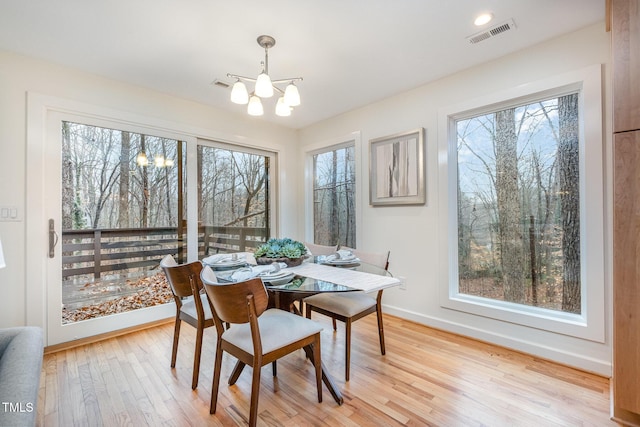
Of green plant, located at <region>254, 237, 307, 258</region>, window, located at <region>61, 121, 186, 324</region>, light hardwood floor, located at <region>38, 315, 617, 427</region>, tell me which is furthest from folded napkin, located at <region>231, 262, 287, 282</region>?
window, located at <region>61, 121, 186, 324</region>

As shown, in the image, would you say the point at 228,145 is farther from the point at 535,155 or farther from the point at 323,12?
the point at 535,155

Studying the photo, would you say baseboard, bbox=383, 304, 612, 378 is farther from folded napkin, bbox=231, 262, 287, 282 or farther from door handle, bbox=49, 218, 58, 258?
door handle, bbox=49, 218, 58, 258

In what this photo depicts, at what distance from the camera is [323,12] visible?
1.91 metres

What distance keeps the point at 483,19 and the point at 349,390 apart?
2.65 m

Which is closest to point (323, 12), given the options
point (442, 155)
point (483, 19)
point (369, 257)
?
point (483, 19)

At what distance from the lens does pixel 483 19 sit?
1.99 m

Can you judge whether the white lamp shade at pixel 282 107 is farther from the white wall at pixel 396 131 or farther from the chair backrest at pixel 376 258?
the white wall at pixel 396 131

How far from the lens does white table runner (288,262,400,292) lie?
1.77 metres

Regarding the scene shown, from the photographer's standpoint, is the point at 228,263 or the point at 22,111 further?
the point at 22,111

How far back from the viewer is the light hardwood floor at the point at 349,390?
1641mm

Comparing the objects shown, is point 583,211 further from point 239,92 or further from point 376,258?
point 239,92

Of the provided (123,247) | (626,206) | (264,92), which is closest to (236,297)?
(264,92)

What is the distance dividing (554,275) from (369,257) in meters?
1.46

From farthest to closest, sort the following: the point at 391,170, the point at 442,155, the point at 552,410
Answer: the point at 391,170 < the point at 442,155 < the point at 552,410
